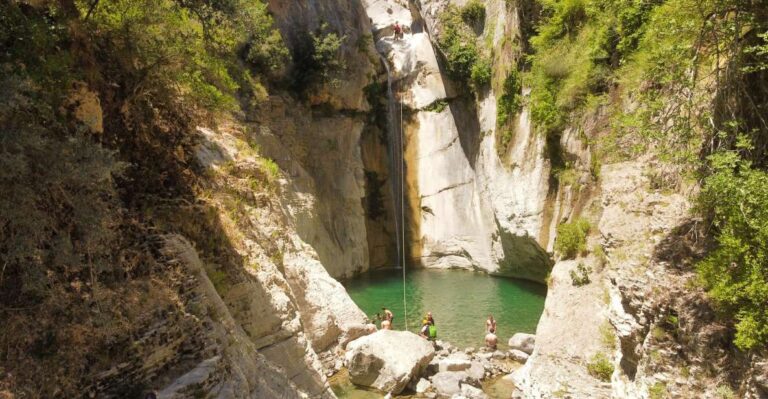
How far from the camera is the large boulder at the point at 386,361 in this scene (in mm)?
11734

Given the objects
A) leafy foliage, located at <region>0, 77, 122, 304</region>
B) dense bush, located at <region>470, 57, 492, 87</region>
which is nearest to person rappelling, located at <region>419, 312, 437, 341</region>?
leafy foliage, located at <region>0, 77, 122, 304</region>

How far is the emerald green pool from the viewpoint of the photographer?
1633 centimetres

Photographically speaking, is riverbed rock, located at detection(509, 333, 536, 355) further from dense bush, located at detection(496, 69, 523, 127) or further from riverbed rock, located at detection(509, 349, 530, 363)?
dense bush, located at detection(496, 69, 523, 127)

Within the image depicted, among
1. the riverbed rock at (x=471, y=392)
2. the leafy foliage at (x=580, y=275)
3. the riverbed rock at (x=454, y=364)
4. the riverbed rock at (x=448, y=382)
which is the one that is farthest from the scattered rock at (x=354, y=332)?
the leafy foliage at (x=580, y=275)

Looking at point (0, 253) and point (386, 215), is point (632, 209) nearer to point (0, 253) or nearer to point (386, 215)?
point (0, 253)

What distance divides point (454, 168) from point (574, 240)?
12906 mm

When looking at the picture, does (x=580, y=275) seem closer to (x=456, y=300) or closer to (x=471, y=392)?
(x=471, y=392)

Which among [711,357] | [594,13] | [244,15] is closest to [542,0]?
[594,13]

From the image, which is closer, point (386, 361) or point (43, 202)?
point (43, 202)

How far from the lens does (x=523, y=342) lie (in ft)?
47.4

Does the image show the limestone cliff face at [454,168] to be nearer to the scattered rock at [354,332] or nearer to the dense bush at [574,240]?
the dense bush at [574,240]

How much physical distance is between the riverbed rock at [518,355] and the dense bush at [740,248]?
7.39m

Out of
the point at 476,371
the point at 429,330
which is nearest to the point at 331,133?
the point at 429,330

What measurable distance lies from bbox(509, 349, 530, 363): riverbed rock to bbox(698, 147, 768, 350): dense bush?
→ 24.2 ft
